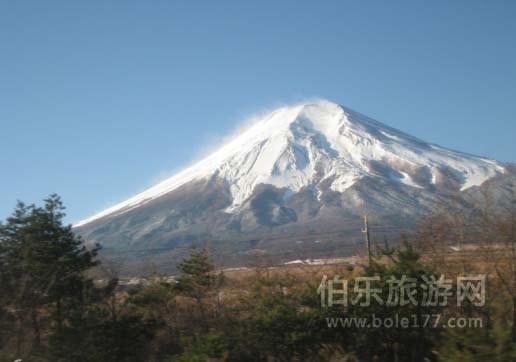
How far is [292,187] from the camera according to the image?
112 m

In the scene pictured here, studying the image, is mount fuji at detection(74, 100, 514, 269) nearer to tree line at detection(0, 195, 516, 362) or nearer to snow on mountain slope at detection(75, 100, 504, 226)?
snow on mountain slope at detection(75, 100, 504, 226)

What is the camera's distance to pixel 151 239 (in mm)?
85562

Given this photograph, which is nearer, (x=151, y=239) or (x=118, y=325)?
(x=118, y=325)

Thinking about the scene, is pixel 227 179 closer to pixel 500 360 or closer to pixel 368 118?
pixel 368 118

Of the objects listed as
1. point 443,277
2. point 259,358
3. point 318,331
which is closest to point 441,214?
point 443,277

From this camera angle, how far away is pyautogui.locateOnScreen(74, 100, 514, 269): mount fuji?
3219 inches

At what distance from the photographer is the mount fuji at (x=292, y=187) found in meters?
81.8

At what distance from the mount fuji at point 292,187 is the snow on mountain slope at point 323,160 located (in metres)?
0.22

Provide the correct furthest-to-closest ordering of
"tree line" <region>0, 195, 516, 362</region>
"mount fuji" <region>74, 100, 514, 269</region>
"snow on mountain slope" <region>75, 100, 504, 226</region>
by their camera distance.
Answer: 1. "snow on mountain slope" <region>75, 100, 504, 226</region>
2. "mount fuji" <region>74, 100, 514, 269</region>
3. "tree line" <region>0, 195, 516, 362</region>

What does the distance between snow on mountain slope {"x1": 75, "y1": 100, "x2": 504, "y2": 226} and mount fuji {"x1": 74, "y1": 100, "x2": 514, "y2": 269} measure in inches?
8.5

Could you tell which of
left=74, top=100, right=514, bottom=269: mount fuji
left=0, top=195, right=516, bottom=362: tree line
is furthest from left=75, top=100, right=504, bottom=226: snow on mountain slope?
left=0, top=195, right=516, bottom=362: tree line

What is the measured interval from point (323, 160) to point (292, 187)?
10.8m

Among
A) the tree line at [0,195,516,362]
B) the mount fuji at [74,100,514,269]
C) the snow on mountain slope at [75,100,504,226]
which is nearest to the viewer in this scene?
the tree line at [0,195,516,362]

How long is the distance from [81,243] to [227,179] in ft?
320
